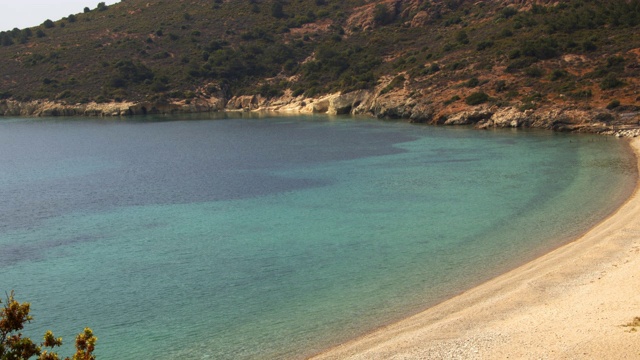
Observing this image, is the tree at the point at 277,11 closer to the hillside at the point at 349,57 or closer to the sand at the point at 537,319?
the hillside at the point at 349,57

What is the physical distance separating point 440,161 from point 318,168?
7.64m

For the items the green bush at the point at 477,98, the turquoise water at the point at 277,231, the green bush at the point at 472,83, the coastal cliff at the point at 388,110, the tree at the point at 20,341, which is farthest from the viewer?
the green bush at the point at 472,83

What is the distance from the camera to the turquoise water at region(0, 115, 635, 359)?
50.1 ft

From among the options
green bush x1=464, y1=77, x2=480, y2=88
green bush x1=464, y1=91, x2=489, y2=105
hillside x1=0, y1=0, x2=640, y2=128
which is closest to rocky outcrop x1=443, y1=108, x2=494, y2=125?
hillside x1=0, y1=0, x2=640, y2=128

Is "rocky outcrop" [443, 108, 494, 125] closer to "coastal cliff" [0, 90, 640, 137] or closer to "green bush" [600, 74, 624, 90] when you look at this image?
"coastal cliff" [0, 90, 640, 137]

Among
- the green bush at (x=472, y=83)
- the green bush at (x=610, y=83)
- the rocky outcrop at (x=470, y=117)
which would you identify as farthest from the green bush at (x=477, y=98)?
the green bush at (x=610, y=83)

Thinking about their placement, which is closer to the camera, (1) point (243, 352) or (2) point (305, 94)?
(1) point (243, 352)

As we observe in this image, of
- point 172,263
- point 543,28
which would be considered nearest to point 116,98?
point 543,28

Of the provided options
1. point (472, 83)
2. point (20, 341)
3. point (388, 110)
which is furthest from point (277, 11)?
point (20, 341)

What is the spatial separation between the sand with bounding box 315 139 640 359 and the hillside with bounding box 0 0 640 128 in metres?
34.0

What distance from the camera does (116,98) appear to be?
289 ft

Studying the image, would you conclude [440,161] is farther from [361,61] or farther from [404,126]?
[361,61]

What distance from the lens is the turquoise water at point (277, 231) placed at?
50.1 feet

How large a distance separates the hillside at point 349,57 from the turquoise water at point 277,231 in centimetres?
1333
